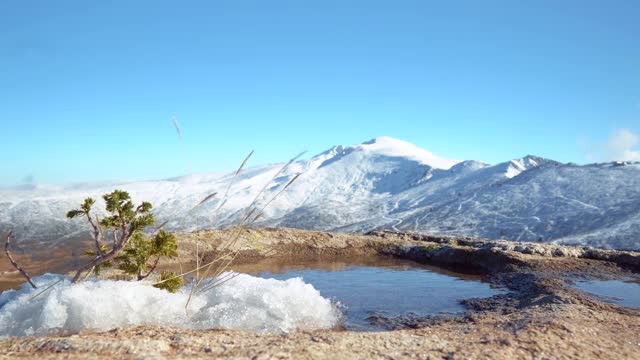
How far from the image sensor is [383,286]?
16359 millimetres

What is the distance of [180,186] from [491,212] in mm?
92922

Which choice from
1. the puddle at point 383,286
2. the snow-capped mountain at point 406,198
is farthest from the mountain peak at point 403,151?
the puddle at point 383,286

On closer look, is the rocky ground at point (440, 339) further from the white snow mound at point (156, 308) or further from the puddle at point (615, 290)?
the puddle at point (615, 290)

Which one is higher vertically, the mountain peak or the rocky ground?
the mountain peak

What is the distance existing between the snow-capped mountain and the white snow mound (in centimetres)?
321

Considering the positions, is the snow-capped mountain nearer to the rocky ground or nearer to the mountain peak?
the mountain peak

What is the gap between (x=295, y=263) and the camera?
75.2ft

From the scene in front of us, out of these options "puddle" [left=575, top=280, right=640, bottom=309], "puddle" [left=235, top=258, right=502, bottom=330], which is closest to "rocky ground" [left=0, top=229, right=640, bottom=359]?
"puddle" [left=235, top=258, right=502, bottom=330]

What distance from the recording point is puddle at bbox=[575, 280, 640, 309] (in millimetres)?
13617

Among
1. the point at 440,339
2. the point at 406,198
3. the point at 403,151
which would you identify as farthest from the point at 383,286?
the point at 403,151

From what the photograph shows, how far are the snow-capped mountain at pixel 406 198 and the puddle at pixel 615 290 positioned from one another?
11.1 metres

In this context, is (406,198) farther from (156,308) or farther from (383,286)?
(156,308)

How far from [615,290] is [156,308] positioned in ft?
51.6

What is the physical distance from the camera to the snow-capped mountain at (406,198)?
5397 cm
